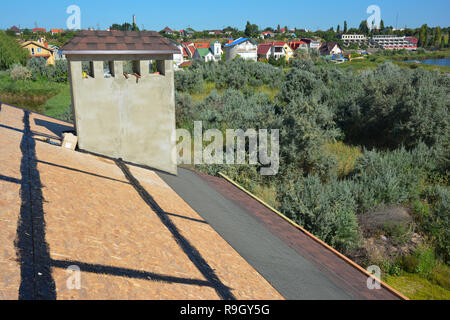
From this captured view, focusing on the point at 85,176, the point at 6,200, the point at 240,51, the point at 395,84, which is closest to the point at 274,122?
the point at 395,84

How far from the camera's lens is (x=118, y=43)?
782 centimetres

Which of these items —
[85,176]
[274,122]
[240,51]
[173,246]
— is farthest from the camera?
[240,51]

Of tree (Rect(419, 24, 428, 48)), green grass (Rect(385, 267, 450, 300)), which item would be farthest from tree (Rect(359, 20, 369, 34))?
green grass (Rect(385, 267, 450, 300))

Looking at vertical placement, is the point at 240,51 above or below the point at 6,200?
above

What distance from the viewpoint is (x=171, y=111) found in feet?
27.0

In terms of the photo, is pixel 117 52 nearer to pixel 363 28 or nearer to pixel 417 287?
pixel 417 287

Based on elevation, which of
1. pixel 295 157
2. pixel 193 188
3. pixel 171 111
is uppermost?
pixel 171 111

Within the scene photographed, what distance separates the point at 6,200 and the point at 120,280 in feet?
6.63

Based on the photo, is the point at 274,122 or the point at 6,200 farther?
the point at 274,122

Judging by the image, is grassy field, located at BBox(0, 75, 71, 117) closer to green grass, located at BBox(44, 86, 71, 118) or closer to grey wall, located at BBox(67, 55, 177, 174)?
green grass, located at BBox(44, 86, 71, 118)

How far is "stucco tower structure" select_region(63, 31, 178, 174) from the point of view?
7551 mm

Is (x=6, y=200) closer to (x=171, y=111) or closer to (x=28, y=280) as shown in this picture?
(x=28, y=280)

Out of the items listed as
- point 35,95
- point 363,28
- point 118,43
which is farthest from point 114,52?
point 363,28
